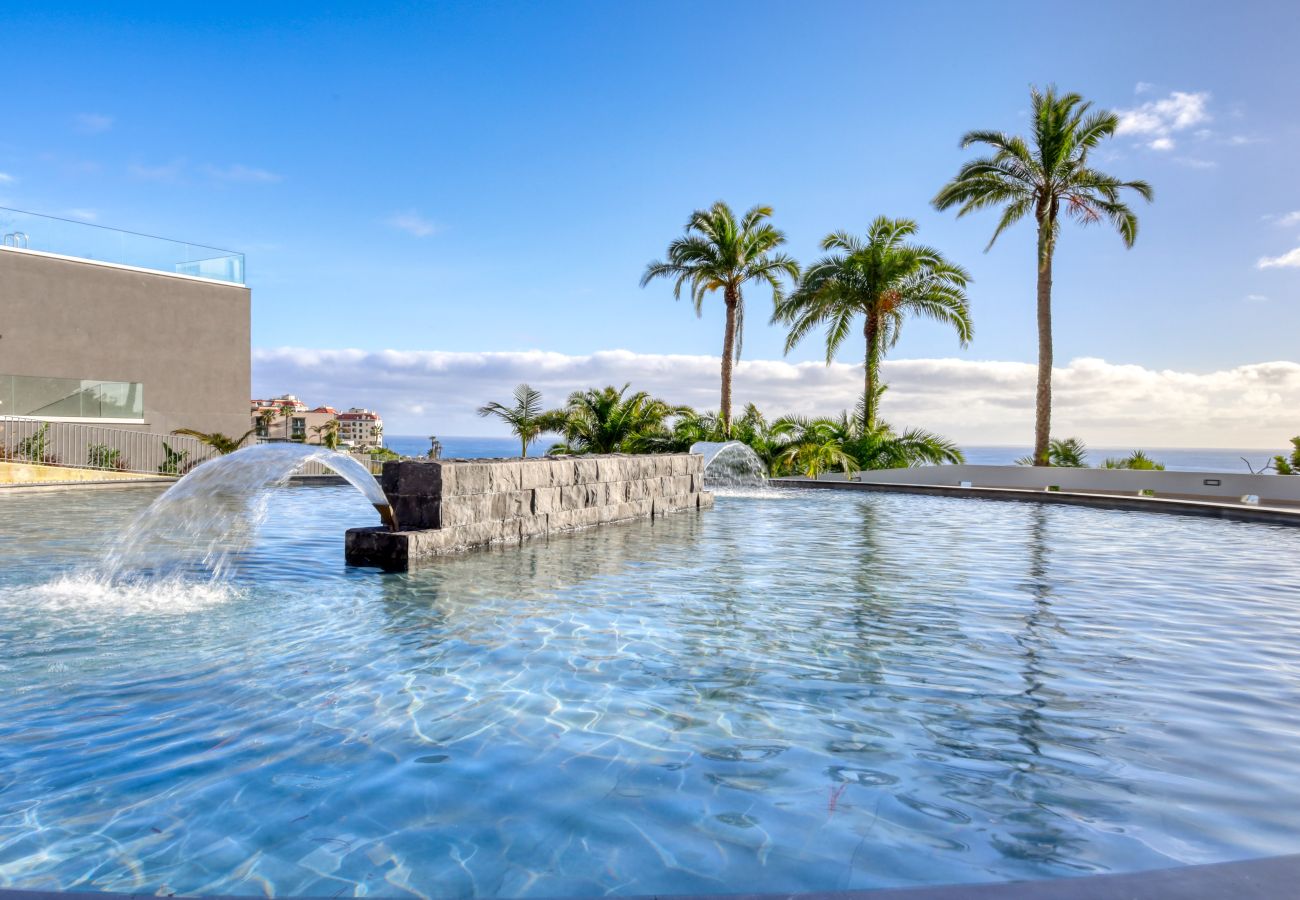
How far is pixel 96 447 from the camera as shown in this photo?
880 inches

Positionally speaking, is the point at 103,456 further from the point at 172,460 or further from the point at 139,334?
the point at 139,334

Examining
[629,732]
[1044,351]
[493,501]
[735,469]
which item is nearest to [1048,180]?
[1044,351]

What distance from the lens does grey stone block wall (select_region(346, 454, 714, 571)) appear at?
844 centimetres

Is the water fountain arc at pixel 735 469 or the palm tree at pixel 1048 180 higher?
the palm tree at pixel 1048 180

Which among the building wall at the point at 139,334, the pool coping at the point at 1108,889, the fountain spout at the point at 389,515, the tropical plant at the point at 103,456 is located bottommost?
the pool coping at the point at 1108,889

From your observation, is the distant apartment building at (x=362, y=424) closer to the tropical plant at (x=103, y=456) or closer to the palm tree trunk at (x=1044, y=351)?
the tropical plant at (x=103, y=456)

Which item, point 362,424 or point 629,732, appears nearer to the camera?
point 629,732

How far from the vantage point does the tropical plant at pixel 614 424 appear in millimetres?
Answer: 23047

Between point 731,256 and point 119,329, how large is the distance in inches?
780

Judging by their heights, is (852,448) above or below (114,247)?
below

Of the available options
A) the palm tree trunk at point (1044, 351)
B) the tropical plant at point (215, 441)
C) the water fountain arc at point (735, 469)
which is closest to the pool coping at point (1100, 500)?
the water fountain arc at point (735, 469)

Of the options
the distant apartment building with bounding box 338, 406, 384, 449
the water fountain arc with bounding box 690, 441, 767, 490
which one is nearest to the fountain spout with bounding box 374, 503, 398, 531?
the water fountain arc with bounding box 690, 441, 767, 490

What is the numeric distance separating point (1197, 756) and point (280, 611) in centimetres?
615

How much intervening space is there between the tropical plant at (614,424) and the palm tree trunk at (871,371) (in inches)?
252
